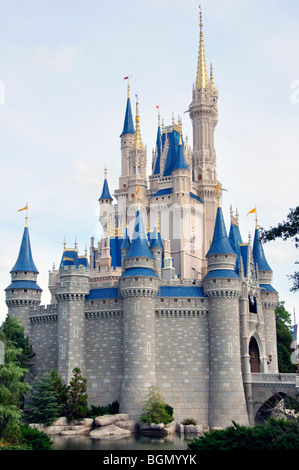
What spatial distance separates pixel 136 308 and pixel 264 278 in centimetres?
1547

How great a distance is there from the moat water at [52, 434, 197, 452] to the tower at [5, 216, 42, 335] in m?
13.4

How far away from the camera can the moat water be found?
36.5 m

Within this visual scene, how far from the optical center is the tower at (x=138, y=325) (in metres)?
45.2

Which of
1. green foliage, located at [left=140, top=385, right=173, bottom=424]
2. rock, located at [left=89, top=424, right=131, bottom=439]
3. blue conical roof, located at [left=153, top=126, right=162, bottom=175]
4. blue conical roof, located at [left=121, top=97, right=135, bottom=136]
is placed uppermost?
blue conical roof, located at [left=121, top=97, right=135, bottom=136]

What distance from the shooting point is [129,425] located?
43.8m

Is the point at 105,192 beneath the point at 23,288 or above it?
above

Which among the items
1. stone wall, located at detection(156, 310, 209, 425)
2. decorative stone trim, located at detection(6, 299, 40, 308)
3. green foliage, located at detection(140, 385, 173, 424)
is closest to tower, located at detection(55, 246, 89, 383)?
decorative stone trim, located at detection(6, 299, 40, 308)

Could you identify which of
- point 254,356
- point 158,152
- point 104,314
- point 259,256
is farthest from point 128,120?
point 254,356

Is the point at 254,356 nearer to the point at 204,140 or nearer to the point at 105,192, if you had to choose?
the point at 105,192

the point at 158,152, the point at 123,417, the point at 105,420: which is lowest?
the point at 105,420

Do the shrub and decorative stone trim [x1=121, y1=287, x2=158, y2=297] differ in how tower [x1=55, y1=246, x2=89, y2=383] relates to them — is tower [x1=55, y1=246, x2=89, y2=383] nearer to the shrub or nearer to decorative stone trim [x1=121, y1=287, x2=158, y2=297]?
decorative stone trim [x1=121, y1=287, x2=158, y2=297]

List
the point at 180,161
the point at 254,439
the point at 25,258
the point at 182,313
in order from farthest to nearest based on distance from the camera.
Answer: the point at 180,161 < the point at 25,258 < the point at 182,313 < the point at 254,439

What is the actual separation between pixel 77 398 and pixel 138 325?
6491 mm

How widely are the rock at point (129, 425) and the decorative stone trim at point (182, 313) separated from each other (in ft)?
26.5
